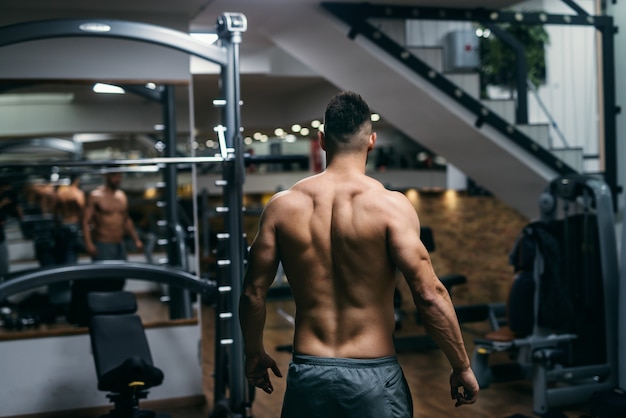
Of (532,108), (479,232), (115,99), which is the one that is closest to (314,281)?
(115,99)

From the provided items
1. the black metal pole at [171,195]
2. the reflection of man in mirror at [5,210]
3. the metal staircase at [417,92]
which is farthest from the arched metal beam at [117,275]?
the reflection of man in mirror at [5,210]

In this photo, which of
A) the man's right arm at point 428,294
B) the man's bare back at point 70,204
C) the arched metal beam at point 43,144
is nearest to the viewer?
the man's right arm at point 428,294

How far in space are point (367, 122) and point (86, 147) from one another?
7.83 metres

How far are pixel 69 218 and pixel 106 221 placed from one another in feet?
4.98

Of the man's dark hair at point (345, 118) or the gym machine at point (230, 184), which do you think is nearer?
the man's dark hair at point (345, 118)

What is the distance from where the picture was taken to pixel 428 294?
221cm

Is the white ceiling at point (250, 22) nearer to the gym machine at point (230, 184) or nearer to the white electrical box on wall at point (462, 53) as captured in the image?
the white electrical box on wall at point (462, 53)

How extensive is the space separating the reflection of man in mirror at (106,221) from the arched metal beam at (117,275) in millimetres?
2662

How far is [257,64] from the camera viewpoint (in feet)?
24.6

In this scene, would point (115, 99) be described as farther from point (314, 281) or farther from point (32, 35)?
point (314, 281)

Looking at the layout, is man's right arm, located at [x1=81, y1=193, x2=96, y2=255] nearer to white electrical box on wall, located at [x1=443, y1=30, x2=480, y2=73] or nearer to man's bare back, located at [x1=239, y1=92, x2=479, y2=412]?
white electrical box on wall, located at [x1=443, y1=30, x2=480, y2=73]

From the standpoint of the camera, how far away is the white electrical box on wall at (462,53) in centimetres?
570

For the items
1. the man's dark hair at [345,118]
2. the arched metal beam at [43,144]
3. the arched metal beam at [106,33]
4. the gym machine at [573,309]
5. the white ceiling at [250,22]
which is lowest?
the gym machine at [573,309]

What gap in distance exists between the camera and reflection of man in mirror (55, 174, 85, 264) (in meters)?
7.23
